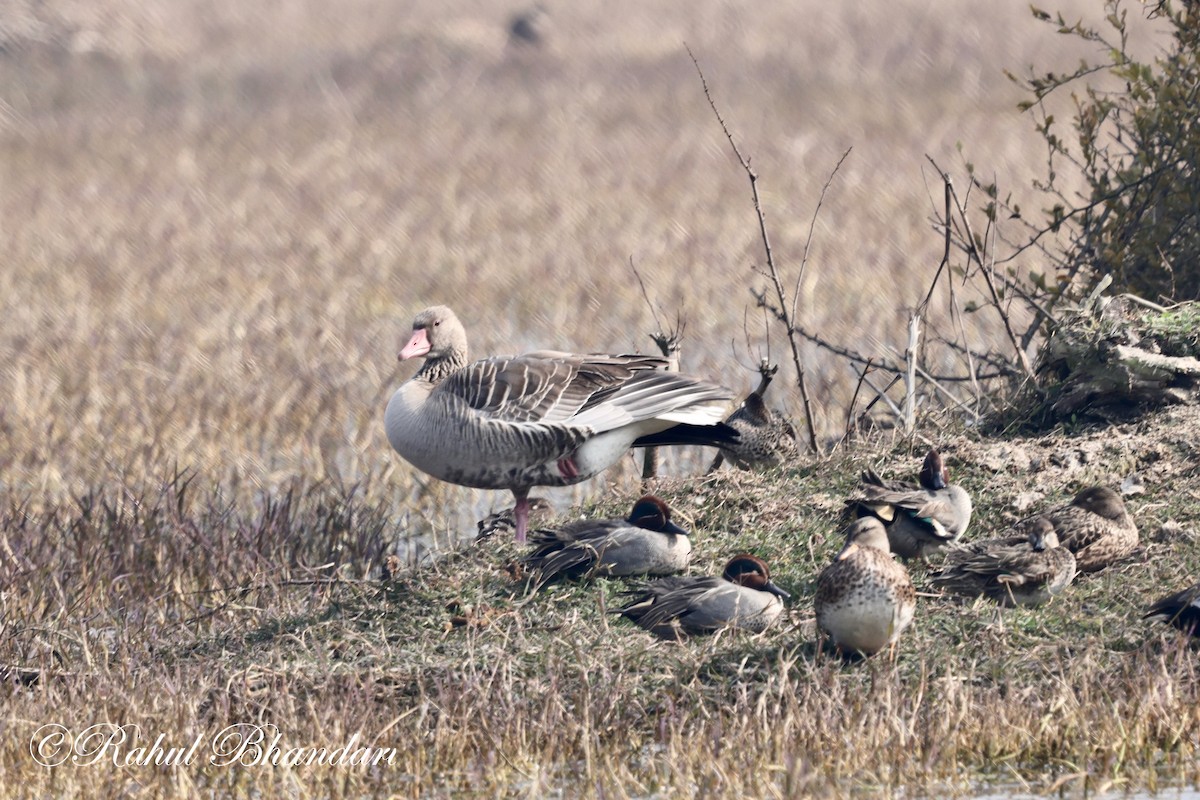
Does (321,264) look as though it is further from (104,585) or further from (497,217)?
(104,585)

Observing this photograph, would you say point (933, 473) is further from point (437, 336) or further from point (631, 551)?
point (437, 336)

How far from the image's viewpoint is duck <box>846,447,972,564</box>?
20.2 ft

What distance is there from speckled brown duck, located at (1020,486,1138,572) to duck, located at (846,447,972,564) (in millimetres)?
339

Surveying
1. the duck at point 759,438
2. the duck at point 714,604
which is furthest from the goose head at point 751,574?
the duck at point 759,438

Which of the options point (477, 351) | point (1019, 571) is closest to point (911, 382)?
point (1019, 571)

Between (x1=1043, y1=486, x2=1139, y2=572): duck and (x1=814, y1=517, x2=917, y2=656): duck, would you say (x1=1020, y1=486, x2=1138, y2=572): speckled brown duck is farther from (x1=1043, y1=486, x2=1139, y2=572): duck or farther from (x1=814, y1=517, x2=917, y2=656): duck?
(x1=814, y1=517, x2=917, y2=656): duck

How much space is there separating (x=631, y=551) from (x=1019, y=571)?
1.43 meters

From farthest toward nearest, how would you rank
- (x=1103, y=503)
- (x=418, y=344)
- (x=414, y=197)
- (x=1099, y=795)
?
(x=414, y=197) < (x=418, y=344) < (x=1103, y=503) < (x=1099, y=795)

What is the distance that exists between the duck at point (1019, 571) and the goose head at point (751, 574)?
63 cm

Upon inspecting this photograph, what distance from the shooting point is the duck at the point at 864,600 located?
511cm

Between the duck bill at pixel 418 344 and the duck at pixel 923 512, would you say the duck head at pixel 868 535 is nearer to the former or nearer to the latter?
the duck at pixel 923 512

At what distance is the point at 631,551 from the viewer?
6.16 m

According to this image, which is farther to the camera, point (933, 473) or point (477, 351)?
point (477, 351)

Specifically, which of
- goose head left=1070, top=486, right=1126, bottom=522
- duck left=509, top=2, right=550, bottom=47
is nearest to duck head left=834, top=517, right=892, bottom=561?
goose head left=1070, top=486, right=1126, bottom=522
